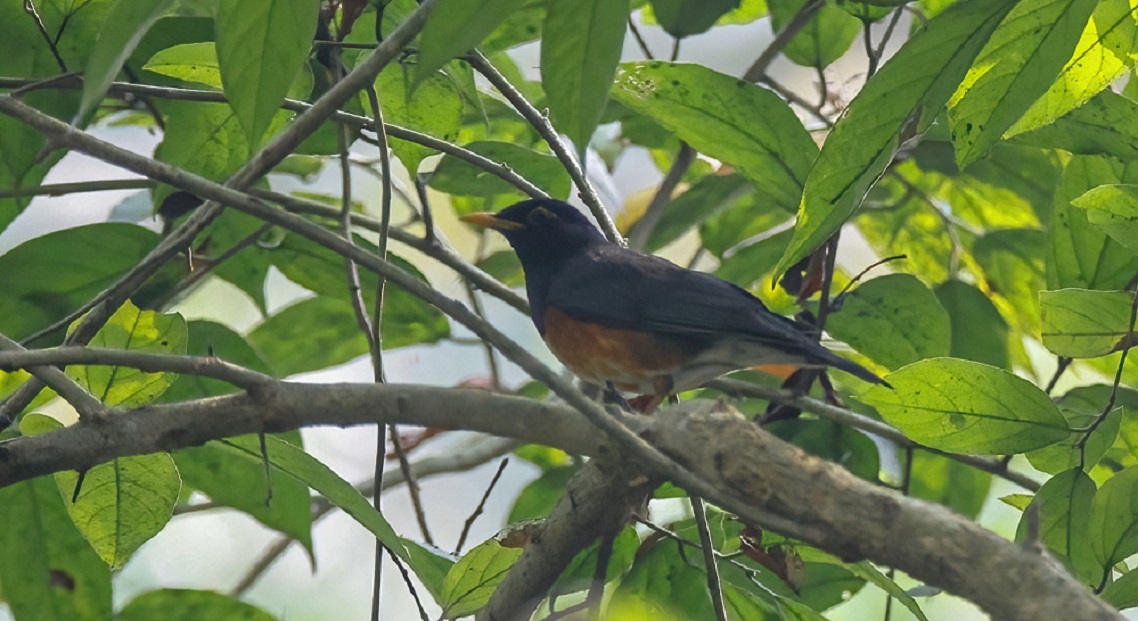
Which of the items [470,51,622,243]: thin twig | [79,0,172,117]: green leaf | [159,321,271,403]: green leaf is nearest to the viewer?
[79,0,172,117]: green leaf

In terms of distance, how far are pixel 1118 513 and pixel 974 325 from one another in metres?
1.09

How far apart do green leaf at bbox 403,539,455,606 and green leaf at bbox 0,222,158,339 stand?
2.72ft

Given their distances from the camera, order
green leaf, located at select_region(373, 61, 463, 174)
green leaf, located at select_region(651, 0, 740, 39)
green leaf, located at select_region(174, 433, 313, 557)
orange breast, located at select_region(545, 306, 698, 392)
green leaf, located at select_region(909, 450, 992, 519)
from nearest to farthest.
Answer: green leaf, located at select_region(174, 433, 313, 557) → green leaf, located at select_region(373, 61, 463, 174) → orange breast, located at select_region(545, 306, 698, 392) → green leaf, located at select_region(651, 0, 740, 39) → green leaf, located at select_region(909, 450, 992, 519)

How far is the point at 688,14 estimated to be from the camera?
262 centimetres

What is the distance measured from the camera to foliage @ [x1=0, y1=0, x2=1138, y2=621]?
1.41m

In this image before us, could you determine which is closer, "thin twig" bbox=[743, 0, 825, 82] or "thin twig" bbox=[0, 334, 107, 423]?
"thin twig" bbox=[0, 334, 107, 423]

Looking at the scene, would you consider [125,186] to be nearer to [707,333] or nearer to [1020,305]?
[707,333]

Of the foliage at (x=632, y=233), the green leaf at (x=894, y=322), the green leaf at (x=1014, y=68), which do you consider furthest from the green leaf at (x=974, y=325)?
the green leaf at (x=1014, y=68)

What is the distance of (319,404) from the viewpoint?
51.5 inches

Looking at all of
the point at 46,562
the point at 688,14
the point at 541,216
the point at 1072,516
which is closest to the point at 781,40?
the point at 688,14

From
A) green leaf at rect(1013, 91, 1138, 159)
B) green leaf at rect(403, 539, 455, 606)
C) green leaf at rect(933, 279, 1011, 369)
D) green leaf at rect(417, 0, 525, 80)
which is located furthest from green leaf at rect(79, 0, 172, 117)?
green leaf at rect(933, 279, 1011, 369)

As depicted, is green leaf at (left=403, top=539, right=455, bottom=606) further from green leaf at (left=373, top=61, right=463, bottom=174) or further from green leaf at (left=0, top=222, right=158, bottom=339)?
green leaf at (left=0, top=222, right=158, bottom=339)

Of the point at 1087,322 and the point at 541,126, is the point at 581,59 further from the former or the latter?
the point at 1087,322

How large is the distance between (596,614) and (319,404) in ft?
1.78
